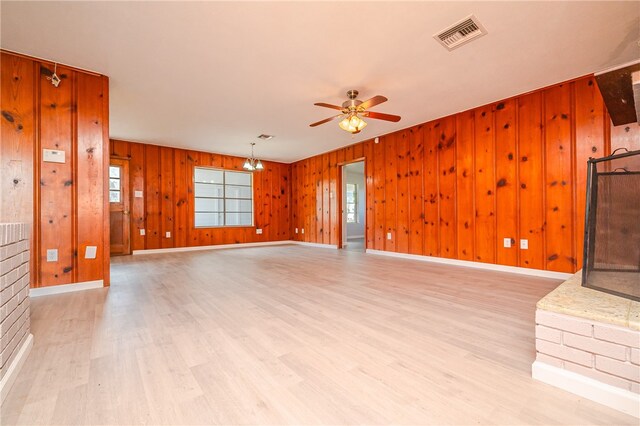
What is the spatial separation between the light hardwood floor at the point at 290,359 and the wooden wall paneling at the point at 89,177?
0.38 m

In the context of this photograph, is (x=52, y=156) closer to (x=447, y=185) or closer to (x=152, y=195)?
(x=152, y=195)

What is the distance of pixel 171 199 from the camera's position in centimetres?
660

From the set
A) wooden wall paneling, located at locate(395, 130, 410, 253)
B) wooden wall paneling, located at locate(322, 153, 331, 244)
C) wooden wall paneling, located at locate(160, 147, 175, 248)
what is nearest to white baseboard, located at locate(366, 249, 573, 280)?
wooden wall paneling, located at locate(395, 130, 410, 253)

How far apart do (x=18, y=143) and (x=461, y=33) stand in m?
4.37

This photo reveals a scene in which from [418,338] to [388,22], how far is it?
245 cm

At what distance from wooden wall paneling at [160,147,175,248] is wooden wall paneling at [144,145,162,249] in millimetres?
63

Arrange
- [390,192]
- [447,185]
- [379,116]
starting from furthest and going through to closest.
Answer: [390,192], [447,185], [379,116]

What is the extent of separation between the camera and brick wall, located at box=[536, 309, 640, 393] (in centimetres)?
112

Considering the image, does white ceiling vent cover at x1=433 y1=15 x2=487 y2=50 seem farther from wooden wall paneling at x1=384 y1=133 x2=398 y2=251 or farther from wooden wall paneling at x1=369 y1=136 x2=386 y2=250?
wooden wall paneling at x1=369 y1=136 x2=386 y2=250

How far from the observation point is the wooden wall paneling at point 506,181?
3877 millimetres

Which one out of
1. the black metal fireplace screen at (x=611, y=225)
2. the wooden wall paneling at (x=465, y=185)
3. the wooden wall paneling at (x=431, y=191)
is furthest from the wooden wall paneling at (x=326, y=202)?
the black metal fireplace screen at (x=611, y=225)

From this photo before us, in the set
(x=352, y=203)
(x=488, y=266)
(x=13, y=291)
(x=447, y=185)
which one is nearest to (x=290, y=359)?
(x=13, y=291)

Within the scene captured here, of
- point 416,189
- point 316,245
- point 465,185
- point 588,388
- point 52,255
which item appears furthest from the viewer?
point 316,245

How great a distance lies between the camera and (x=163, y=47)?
2668 mm
